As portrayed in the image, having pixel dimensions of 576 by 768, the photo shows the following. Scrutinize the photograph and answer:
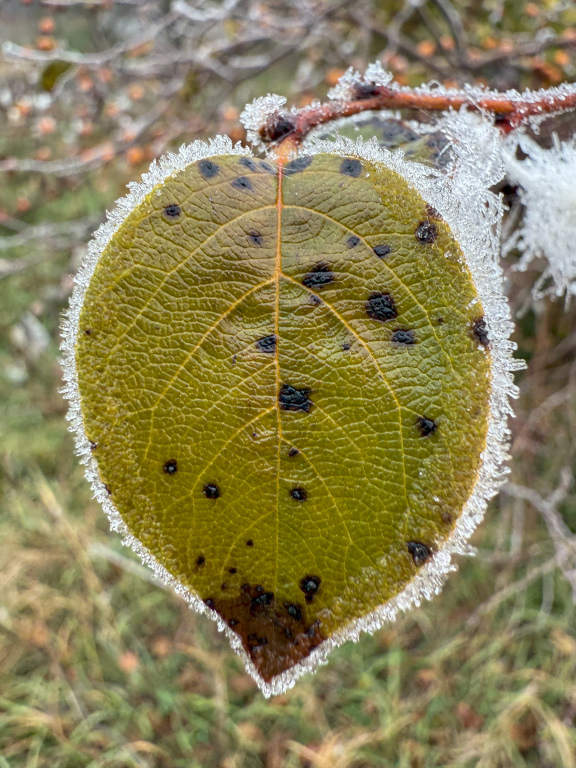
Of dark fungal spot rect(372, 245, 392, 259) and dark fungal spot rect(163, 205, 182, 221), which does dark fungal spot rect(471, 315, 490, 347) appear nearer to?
dark fungal spot rect(372, 245, 392, 259)

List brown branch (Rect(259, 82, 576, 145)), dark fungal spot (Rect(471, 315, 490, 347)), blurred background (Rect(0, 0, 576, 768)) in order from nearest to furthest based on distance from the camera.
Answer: dark fungal spot (Rect(471, 315, 490, 347))
brown branch (Rect(259, 82, 576, 145))
blurred background (Rect(0, 0, 576, 768))

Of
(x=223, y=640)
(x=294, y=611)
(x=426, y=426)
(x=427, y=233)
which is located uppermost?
(x=427, y=233)

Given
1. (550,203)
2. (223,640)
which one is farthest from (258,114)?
(223,640)

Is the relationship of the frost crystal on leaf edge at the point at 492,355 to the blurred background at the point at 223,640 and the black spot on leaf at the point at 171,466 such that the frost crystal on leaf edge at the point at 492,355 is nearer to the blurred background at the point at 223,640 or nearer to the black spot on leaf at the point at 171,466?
the black spot on leaf at the point at 171,466

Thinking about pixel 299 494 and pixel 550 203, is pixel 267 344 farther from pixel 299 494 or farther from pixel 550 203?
pixel 550 203

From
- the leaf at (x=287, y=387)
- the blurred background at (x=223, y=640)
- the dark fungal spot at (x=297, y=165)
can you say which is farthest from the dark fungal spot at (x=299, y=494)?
the blurred background at (x=223, y=640)

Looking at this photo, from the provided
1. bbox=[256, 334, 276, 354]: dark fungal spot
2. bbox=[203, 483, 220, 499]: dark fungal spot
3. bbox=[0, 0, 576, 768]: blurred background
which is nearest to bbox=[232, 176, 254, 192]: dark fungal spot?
bbox=[256, 334, 276, 354]: dark fungal spot
